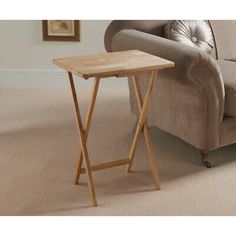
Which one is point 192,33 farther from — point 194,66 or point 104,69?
point 104,69

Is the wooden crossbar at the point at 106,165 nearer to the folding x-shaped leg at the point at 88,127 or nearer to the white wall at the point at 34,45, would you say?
the folding x-shaped leg at the point at 88,127

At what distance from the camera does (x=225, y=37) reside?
3605 mm

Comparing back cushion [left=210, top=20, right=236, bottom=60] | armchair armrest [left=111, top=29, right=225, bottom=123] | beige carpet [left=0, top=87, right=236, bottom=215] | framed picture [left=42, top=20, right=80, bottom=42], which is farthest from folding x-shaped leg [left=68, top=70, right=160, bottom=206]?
framed picture [left=42, top=20, right=80, bottom=42]

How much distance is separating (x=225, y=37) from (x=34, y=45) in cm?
182

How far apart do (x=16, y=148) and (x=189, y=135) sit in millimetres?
1140

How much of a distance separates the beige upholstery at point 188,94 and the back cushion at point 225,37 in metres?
0.42

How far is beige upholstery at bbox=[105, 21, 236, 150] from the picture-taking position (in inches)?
106

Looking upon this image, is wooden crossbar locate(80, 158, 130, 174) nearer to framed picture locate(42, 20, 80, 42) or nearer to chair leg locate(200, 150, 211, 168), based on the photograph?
chair leg locate(200, 150, 211, 168)

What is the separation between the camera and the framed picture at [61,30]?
4406mm

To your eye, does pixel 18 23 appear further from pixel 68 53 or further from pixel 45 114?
pixel 45 114

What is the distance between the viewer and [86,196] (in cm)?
261

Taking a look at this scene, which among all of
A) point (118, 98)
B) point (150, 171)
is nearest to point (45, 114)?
point (118, 98)

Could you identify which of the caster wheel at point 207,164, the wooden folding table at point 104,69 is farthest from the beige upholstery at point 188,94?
the wooden folding table at point 104,69

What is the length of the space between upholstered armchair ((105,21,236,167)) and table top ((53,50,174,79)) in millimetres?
247
